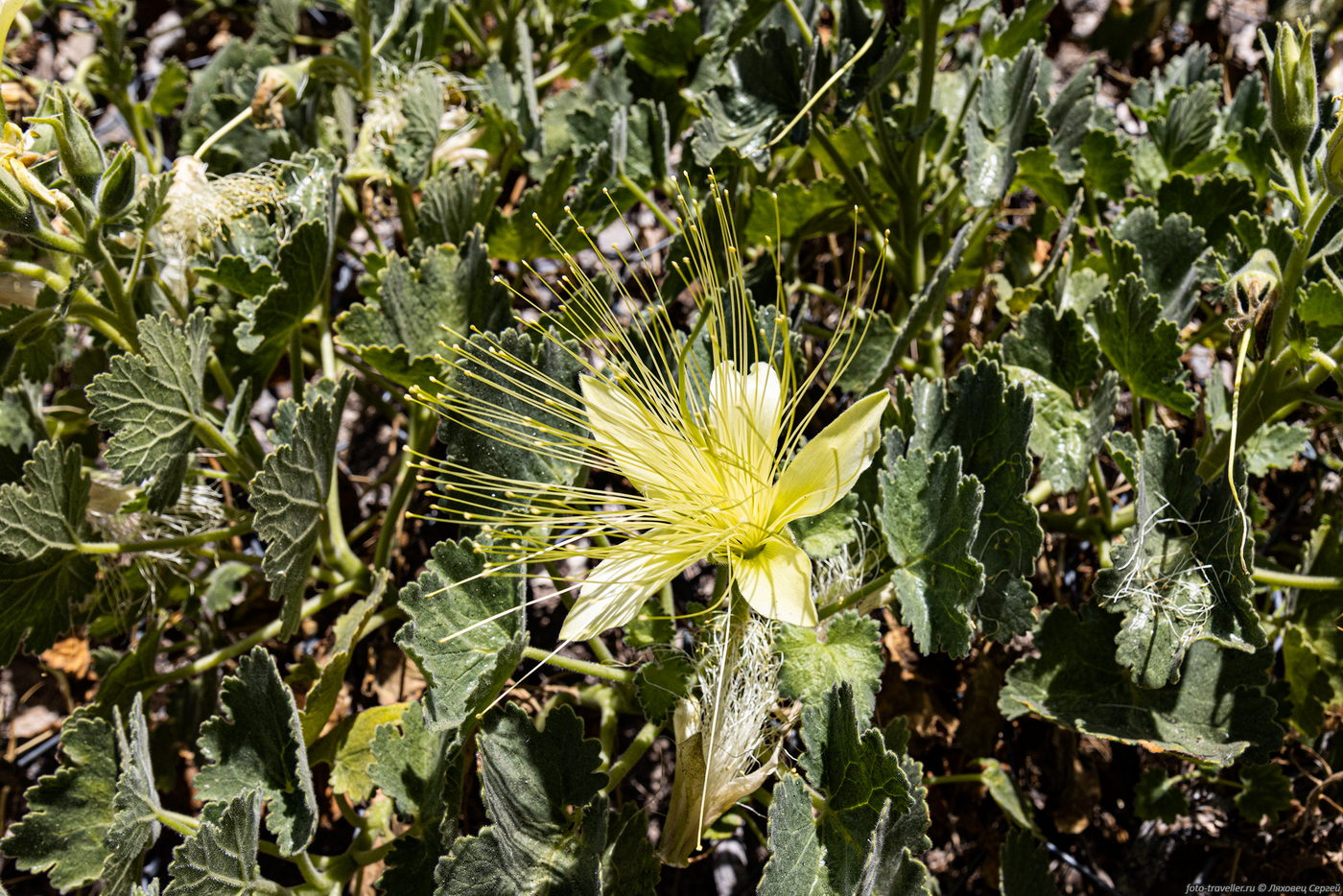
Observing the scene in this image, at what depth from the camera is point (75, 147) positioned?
114cm

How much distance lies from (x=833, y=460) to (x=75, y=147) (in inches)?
36.8

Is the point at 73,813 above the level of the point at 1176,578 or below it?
below

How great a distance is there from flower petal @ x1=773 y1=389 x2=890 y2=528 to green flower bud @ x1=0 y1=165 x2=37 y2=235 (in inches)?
34.7

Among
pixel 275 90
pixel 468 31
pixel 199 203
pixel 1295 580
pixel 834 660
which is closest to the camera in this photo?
Answer: pixel 834 660

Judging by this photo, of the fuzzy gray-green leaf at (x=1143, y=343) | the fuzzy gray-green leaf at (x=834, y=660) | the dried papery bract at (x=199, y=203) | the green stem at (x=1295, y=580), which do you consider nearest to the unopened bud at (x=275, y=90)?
the dried papery bract at (x=199, y=203)

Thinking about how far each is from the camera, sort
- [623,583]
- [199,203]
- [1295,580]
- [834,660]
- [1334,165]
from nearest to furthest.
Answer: [1334,165] → [623,583] → [834,660] → [1295,580] → [199,203]

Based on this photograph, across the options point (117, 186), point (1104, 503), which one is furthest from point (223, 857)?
point (1104, 503)

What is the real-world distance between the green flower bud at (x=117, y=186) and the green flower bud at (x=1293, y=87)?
4.19 ft

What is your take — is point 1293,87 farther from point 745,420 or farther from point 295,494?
point 295,494

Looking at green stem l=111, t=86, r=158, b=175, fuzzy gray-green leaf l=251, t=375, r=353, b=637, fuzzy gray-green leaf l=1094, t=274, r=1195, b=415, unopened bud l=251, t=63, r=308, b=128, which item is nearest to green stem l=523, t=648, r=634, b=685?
fuzzy gray-green leaf l=251, t=375, r=353, b=637

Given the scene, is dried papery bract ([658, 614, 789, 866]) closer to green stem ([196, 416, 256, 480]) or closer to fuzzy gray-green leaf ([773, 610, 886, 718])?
fuzzy gray-green leaf ([773, 610, 886, 718])

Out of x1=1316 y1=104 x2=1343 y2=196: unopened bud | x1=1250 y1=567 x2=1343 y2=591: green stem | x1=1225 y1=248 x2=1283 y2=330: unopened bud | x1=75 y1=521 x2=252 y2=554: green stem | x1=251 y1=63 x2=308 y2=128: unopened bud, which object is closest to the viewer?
x1=1316 y1=104 x2=1343 y2=196: unopened bud

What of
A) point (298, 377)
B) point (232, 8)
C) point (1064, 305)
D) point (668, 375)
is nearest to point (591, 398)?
point (668, 375)

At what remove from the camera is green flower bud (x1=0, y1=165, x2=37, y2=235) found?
1060mm
